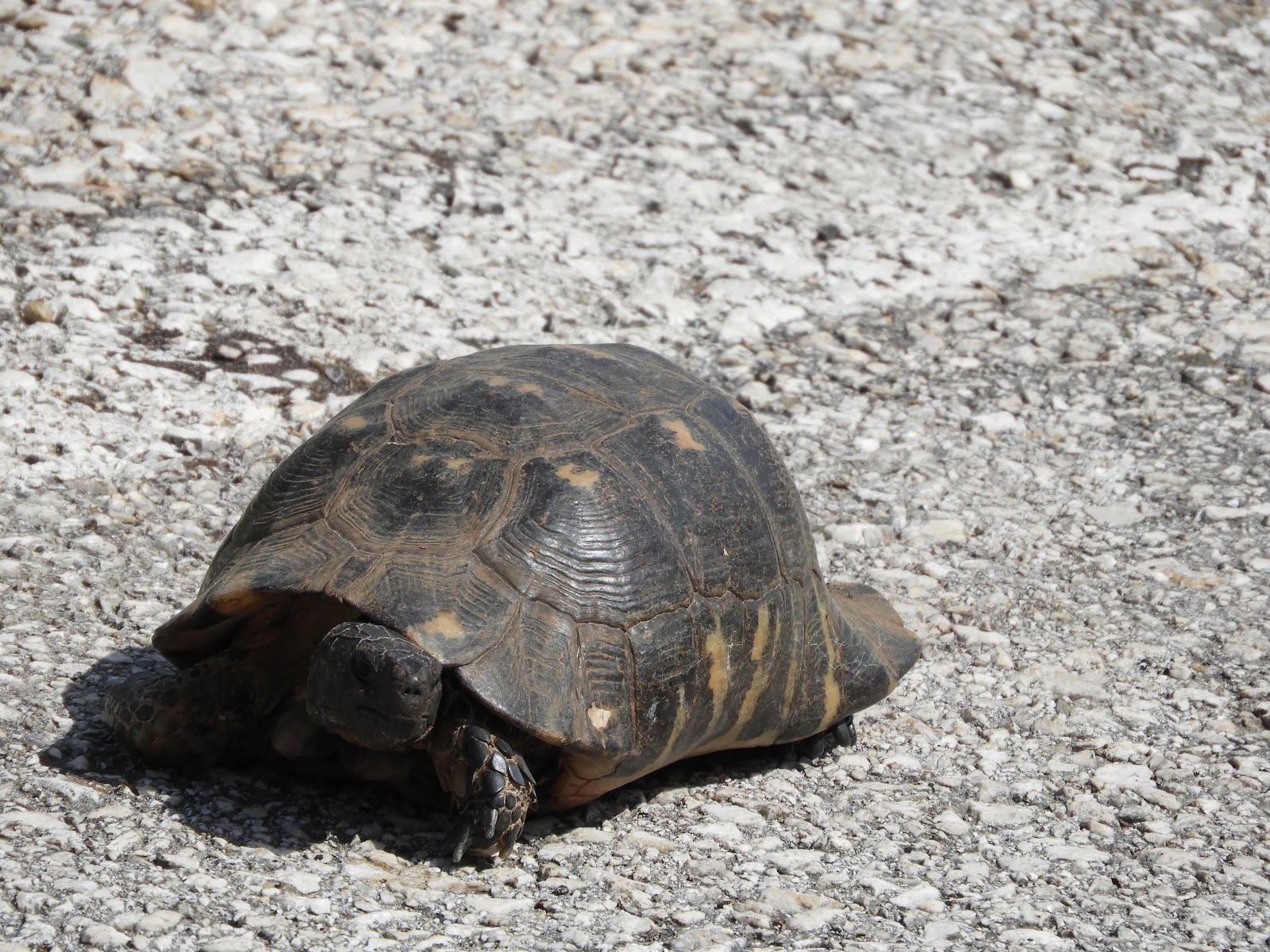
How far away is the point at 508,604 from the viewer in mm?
2945

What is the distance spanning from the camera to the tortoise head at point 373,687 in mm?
2754

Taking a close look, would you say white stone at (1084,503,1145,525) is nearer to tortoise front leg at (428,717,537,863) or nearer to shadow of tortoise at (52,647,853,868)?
shadow of tortoise at (52,647,853,868)

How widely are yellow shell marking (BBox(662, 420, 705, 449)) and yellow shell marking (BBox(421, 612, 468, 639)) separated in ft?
2.50

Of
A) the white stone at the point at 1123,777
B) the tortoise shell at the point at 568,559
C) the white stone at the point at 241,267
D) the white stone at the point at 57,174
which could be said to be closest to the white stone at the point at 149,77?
the white stone at the point at 57,174

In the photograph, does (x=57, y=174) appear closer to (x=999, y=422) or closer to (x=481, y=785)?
(x=999, y=422)

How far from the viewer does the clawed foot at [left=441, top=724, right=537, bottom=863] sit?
2.85 meters

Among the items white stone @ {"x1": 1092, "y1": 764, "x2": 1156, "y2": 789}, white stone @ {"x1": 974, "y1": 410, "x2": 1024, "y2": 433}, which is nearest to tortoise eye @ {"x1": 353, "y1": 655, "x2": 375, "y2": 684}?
white stone @ {"x1": 1092, "y1": 764, "x2": 1156, "y2": 789}

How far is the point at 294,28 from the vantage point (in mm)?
6836

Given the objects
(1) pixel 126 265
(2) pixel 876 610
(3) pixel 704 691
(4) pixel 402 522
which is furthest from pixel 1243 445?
(1) pixel 126 265

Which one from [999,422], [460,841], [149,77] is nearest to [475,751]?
[460,841]

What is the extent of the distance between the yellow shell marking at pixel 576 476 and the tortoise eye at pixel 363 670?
630mm

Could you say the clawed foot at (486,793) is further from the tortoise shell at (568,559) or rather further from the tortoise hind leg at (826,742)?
the tortoise hind leg at (826,742)

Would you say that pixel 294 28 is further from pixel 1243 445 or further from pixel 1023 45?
pixel 1243 445

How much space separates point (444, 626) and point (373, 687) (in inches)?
7.5
